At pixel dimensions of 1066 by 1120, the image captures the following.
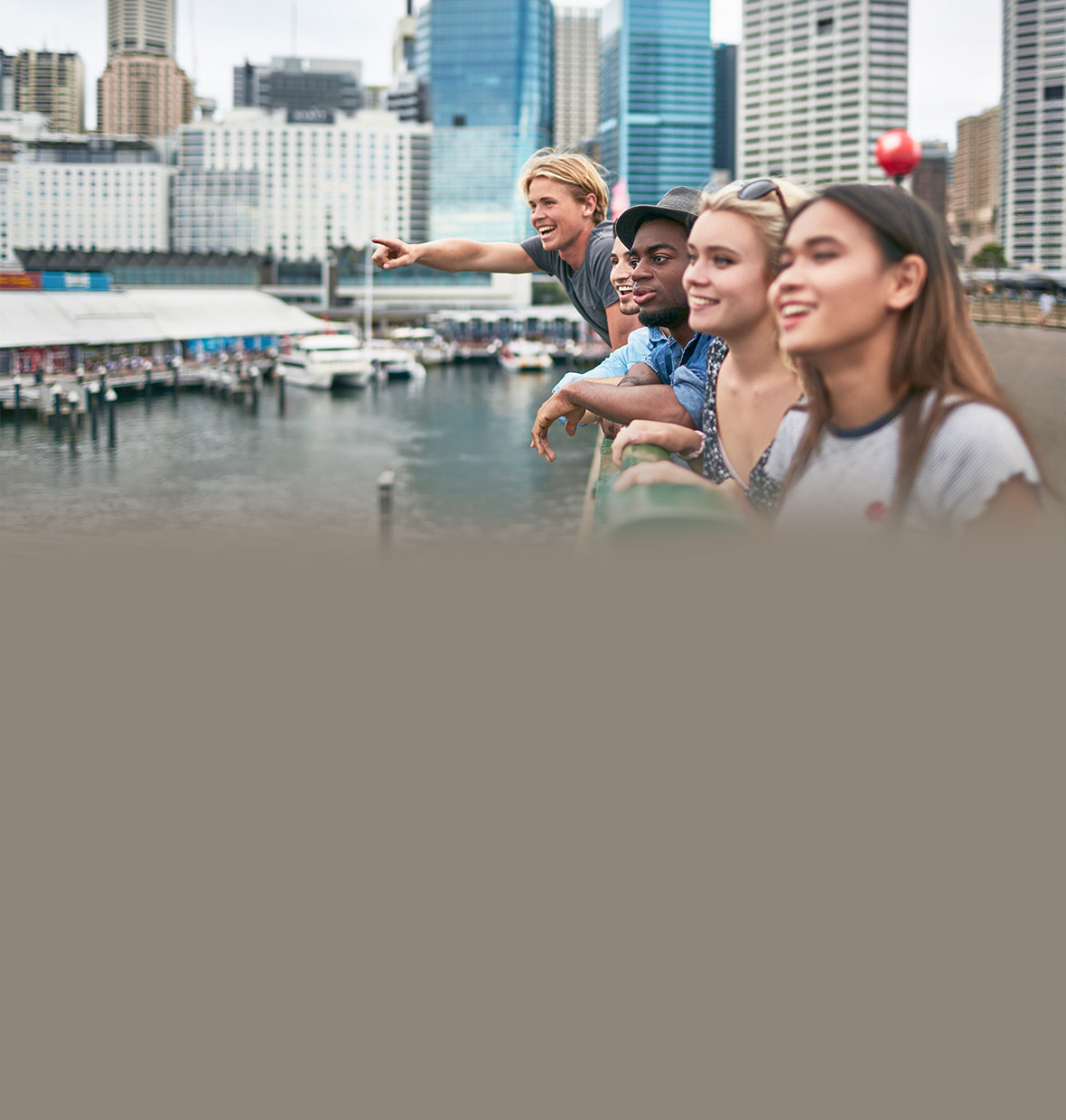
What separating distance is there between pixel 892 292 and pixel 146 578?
1.03m

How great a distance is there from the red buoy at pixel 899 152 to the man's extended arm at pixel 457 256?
2959mm

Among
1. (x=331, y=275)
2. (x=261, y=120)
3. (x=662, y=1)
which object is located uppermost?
(x=662, y=1)

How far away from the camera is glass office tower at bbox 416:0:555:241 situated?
135375mm

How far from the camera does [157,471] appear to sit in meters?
42.5

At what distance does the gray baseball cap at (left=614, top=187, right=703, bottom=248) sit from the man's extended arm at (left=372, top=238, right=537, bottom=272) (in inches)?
41.7

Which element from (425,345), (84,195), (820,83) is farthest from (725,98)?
(425,345)

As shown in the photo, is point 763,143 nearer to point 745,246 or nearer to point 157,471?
point 157,471

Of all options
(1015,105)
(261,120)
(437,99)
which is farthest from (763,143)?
(261,120)

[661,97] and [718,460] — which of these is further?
[661,97]

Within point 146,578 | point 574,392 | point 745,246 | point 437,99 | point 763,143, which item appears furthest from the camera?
point 763,143

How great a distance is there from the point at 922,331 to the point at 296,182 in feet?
487

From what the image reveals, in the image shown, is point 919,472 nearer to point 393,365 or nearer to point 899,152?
point 899,152

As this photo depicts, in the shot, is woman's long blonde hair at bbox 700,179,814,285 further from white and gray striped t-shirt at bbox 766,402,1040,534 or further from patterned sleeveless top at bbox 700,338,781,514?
white and gray striped t-shirt at bbox 766,402,1040,534

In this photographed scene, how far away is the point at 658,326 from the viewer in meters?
3.00
